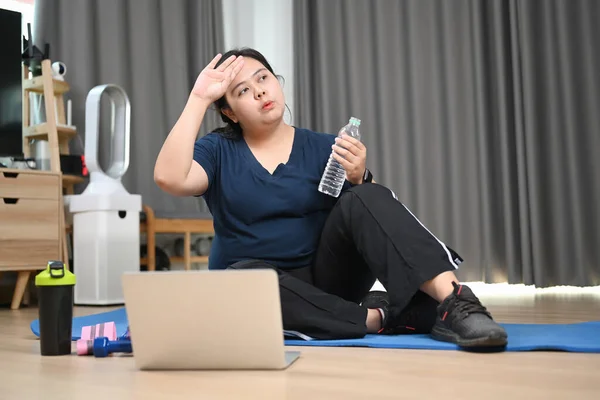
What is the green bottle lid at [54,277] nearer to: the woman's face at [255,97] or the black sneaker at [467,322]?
the woman's face at [255,97]

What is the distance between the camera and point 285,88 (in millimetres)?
4094

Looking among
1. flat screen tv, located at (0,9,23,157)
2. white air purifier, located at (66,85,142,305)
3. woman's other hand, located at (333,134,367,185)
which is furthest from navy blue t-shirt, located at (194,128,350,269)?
flat screen tv, located at (0,9,23,157)

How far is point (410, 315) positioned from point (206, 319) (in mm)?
589

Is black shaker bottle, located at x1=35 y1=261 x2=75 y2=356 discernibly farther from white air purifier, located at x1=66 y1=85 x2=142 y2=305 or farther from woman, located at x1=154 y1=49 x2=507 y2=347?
white air purifier, located at x1=66 y1=85 x2=142 y2=305

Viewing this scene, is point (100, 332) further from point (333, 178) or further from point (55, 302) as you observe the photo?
point (333, 178)

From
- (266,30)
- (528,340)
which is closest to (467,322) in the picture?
(528,340)

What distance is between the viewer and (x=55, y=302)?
1.39 meters

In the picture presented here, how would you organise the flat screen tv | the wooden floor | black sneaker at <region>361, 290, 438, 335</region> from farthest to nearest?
the flat screen tv → black sneaker at <region>361, 290, 438, 335</region> → the wooden floor

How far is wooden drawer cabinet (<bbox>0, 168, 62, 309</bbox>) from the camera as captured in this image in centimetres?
299

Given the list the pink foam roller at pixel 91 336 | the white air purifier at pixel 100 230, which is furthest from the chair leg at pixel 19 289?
the pink foam roller at pixel 91 336

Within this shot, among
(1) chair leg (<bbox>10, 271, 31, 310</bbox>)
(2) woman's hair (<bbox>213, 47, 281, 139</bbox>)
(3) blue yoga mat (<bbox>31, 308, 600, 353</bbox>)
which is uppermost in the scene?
(2) woman's hair (<bbox>213, 47, 281, 139</bbox>)

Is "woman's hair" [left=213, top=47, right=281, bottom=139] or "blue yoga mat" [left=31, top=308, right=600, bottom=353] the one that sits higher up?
"woman's hair" [left=213, top=47, right=281, bottom=139]

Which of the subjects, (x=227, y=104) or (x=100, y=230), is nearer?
(x=227, y=104)

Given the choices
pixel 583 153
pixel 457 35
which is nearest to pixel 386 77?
pixel 457 35
